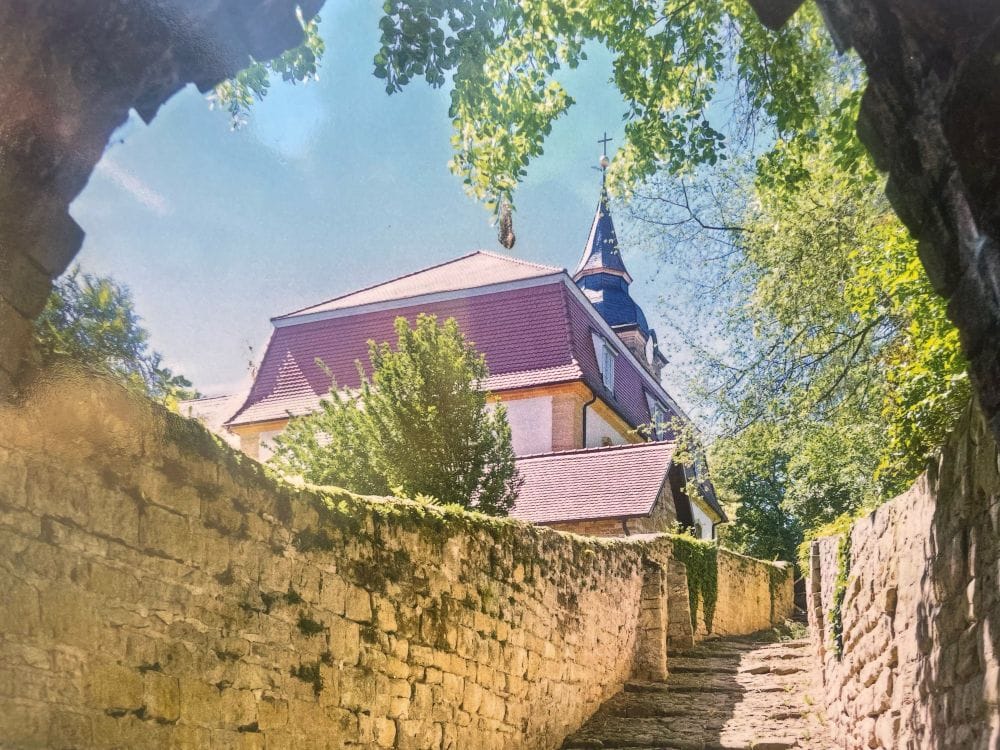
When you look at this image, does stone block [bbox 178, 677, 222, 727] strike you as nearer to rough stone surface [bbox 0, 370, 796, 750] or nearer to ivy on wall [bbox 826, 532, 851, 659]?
rough stone surface [bbox 0, 370, 796, 750]

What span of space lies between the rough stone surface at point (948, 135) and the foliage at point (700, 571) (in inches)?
429

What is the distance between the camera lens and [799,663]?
36.3 feet

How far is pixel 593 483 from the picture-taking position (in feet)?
53.7

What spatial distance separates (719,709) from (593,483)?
292 inches

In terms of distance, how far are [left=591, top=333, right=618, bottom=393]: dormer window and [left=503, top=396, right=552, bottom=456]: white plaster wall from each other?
83.2 inches

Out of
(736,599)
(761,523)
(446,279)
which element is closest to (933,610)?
(736,599)

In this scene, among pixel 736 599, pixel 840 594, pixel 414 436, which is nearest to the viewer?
pixel 840 594

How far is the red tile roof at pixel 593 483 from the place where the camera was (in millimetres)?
15070

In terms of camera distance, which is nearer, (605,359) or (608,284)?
(605,359)

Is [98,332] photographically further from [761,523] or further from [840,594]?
→ [761,523]

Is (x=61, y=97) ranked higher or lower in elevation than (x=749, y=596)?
higher

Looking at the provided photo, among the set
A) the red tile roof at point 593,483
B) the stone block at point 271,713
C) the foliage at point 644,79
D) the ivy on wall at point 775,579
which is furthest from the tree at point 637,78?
the ivy on wall at point 775,579

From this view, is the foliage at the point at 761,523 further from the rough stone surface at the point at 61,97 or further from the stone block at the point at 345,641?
the rough stone surface at the point at 61,97

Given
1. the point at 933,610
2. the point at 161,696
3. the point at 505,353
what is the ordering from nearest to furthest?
1. the point at 161,696
2. the point at 933,610
3. the point at 505,353
